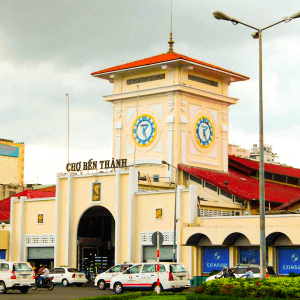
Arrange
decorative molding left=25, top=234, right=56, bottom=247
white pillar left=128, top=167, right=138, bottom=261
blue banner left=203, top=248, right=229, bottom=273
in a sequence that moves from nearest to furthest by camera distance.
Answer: blue banner left=203, top=248, right=229, bottom=273, white pillar left=128, top=167, right=138, bottom=261, decorative molding left=25, top=234, right=56, bottom=247

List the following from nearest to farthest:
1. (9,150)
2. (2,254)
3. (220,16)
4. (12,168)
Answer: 1. (220,16)
2. (2,254)
3. (9,150)
4. (12,168)

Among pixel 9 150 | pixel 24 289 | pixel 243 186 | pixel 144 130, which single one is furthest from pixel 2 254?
pixel 9 150

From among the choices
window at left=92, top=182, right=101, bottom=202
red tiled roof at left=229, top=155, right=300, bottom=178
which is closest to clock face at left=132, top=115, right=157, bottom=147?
window at left=92, top=182, right=101, bottom=202

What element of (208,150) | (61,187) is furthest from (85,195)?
(208,150)

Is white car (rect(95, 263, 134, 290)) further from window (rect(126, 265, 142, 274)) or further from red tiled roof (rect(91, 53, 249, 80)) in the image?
red tiled roof (rect(91, 53, 249, 80))

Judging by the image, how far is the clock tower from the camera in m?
69.6

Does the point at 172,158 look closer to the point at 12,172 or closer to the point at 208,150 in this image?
the point at 208,150

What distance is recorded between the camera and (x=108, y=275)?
169 ft

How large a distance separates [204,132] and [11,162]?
68.1 metres

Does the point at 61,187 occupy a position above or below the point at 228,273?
above

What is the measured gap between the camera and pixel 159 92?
7038 centimetres

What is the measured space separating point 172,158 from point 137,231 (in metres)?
9.77

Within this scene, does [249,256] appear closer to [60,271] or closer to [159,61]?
[60,271]

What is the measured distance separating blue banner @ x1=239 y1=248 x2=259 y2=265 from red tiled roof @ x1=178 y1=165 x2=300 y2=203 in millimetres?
9071
